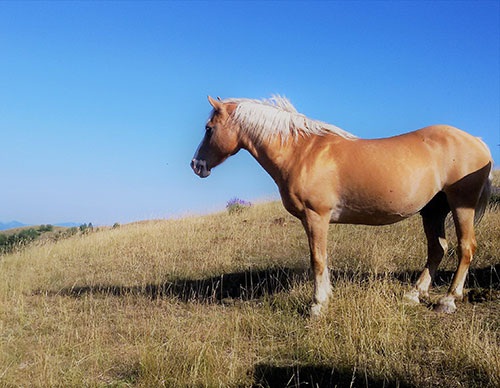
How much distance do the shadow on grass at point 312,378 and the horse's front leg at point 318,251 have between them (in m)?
1.10

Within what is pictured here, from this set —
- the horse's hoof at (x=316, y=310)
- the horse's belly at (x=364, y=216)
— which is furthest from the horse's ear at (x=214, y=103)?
the horse's hoof at (x=316, y=310)

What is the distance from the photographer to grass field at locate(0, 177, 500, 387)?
3363 millimetres

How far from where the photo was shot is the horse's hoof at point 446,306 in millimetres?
4594

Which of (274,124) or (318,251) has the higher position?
(274,124)

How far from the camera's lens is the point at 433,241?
17.2 feet

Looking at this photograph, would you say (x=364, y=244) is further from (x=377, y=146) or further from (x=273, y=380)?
(x=273, y=380)

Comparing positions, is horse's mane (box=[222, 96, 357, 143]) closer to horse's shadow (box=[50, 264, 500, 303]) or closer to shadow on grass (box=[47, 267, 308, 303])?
horse's shadow (box=[50, 264, 500, 303])

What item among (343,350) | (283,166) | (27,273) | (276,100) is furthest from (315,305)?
(27,273)

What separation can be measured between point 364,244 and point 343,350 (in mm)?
4240

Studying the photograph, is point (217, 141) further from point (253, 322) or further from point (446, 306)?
point (446, 306)

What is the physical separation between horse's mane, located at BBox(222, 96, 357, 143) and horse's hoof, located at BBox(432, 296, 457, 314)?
7.55 ft

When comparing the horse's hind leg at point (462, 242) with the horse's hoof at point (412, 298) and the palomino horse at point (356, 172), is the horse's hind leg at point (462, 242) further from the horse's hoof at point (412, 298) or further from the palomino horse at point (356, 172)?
the horse's hoof at point (412, 298)

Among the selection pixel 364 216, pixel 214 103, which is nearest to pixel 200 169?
pixel 214 103

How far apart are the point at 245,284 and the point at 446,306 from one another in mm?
3259
